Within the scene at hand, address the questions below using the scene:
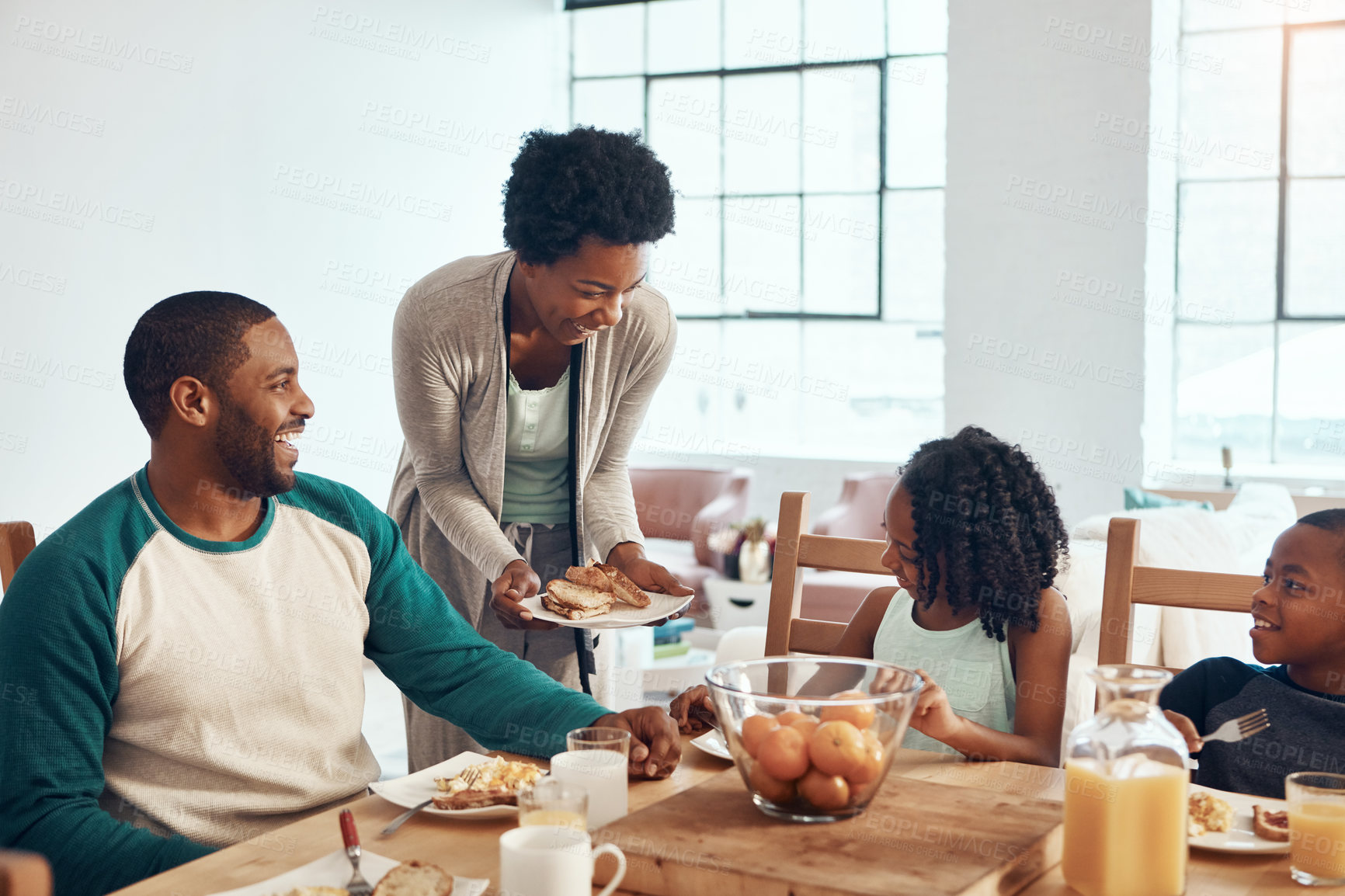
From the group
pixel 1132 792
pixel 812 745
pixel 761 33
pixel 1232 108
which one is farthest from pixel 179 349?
pixel 761 33

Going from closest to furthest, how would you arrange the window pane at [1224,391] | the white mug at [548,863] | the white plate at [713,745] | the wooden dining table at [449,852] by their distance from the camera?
the white mug at [548,863], the wooden dining table at [449,852], the white plate at [713,745], the window pane at [1224,391]

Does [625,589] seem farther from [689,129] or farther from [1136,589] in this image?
[689,129]

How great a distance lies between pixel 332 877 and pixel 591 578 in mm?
864

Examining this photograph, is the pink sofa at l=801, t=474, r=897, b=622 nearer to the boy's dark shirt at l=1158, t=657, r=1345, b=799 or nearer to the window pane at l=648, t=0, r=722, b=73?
the window pane at l=648, t=0, r=722, b=73

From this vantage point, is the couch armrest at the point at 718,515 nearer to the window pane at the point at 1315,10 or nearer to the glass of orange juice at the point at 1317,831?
the window pane at the point at 1315,10

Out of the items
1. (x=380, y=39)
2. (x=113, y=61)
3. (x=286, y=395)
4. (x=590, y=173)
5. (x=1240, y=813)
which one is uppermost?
(x=380, y=39)

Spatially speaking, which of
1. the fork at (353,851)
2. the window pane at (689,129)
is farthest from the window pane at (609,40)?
the fork at (353,851)

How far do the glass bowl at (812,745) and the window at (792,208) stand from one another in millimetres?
4714

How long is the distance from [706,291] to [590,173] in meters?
4.55

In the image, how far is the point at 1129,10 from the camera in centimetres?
483

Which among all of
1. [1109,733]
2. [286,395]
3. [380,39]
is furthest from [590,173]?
[380,39]

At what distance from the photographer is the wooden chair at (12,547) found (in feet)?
5.11

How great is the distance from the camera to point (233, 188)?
412 cm

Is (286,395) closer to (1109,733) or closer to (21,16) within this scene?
(1109,733)
